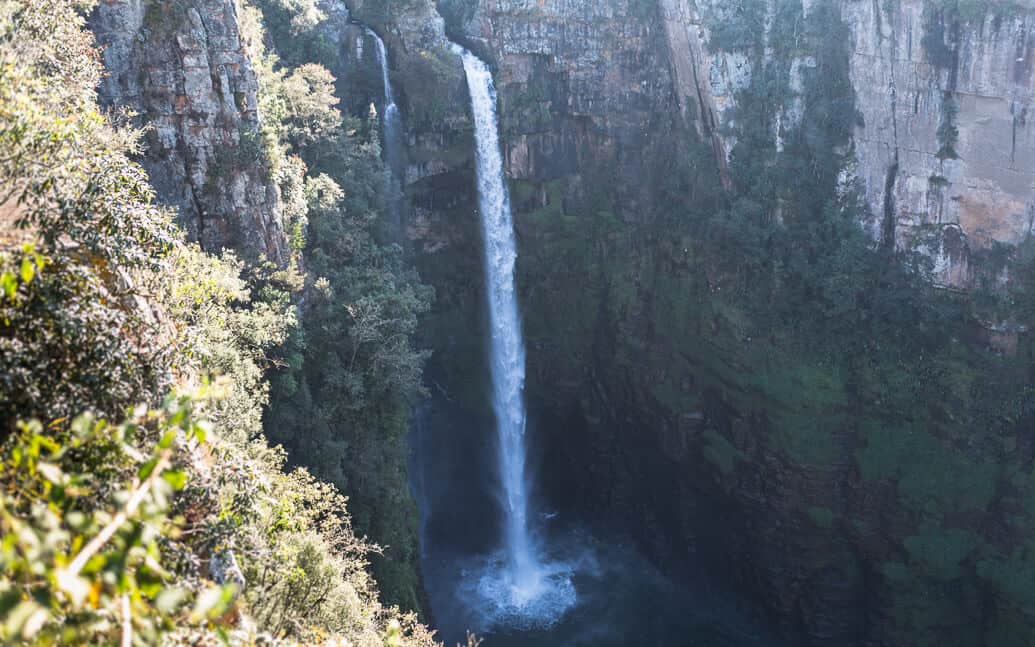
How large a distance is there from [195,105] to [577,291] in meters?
16.3

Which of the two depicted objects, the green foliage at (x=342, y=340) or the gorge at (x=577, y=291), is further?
the green foliage at (x=342, y=340)

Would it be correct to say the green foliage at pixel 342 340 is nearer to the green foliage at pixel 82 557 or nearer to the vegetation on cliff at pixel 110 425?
the vegetation on cliff at pixel 110 425

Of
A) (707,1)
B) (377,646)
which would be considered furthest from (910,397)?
(377,646)

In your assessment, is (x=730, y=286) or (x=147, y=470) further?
(x=730, y=286)

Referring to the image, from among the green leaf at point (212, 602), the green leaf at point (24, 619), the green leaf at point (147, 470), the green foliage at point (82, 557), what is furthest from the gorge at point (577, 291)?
the green leaf at point (24, 619)

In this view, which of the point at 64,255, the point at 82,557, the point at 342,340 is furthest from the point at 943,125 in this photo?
the point at 82,557

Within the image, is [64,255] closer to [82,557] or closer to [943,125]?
[82,557]

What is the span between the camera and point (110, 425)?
20.6 feet

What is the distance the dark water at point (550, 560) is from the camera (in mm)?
22656

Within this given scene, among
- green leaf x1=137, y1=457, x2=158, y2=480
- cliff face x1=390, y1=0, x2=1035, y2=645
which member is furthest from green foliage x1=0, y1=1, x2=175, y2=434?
cliff face x1=390, y1=0, x2=1035, y2=645

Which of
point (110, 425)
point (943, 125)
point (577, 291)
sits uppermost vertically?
point (943, 125)

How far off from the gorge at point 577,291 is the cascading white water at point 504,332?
123mm

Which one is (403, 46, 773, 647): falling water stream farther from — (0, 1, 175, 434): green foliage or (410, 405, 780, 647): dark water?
(0, 1, 175, 434): green foliage

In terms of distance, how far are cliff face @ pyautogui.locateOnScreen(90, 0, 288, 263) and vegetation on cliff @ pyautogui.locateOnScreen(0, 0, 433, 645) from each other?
1.13 metres
